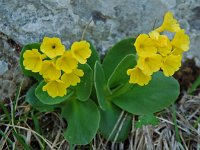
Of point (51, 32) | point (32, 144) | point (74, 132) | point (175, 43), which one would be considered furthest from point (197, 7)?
point (32, 144)

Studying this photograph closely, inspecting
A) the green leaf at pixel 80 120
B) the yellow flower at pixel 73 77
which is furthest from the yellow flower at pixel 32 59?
the green leaf at pixel 80 120

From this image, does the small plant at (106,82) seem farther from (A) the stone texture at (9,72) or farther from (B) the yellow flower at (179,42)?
(A) the stone texture at (9,72)

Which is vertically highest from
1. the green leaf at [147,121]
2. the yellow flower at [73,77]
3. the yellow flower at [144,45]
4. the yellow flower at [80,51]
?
the yellow flower at [144,45]

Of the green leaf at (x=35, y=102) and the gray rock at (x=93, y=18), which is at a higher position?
the gray rock at (x=93, y=18)

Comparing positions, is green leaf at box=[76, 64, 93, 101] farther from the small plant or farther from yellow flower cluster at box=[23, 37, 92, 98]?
yellow flower cluster at box=[23, 37, 92, 98]

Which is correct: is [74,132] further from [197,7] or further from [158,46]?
[197,7]

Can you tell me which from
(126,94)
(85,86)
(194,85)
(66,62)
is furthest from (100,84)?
(194,85)

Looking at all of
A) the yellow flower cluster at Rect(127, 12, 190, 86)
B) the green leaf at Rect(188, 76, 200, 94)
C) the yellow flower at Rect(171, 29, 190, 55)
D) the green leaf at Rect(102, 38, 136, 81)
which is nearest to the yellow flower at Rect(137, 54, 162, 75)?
the yellow flower cluster at Rect(127, 12, 190, 86)
